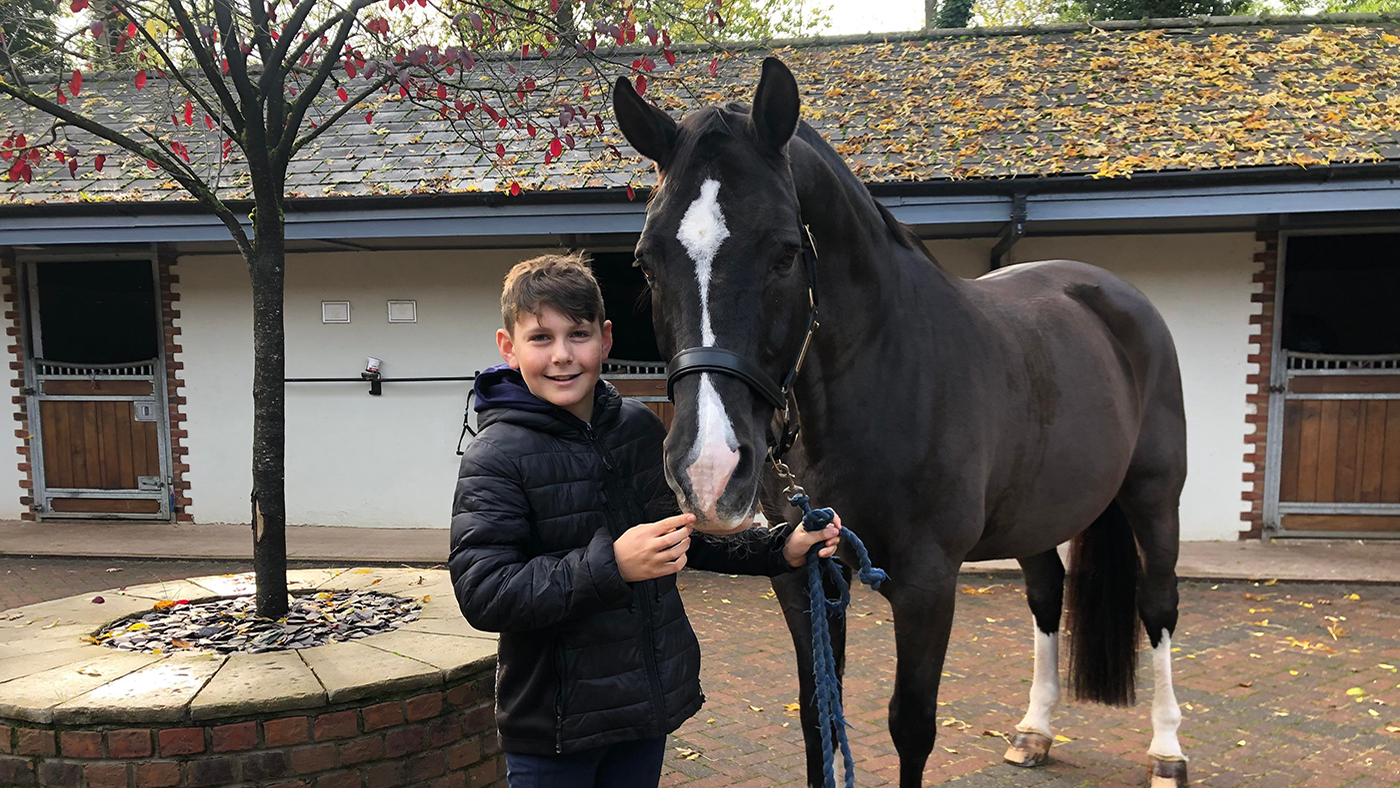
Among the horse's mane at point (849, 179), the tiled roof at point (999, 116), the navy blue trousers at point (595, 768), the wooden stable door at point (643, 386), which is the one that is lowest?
the navy blue trousers at point (595, 768)

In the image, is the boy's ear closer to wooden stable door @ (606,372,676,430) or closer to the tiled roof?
the tiled roof

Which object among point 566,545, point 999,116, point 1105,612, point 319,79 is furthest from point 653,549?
point 999,116

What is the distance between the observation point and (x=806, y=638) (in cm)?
259

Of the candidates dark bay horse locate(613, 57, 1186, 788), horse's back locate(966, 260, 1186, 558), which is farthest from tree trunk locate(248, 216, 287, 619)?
horse's back locate(966, 260, 1186, 558)

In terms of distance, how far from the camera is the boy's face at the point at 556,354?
1.79 m

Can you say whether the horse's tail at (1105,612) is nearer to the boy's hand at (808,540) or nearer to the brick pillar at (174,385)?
the boy's hand at (808,540)

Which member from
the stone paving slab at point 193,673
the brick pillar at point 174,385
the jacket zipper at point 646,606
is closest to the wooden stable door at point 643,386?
the brick pillar at point 174,385

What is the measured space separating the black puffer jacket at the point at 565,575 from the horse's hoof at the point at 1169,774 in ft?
7.53

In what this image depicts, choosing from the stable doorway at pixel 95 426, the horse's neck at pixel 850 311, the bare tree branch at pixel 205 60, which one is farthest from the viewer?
the stable doorway at pixel 95 426

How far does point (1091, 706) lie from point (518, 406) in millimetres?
3601

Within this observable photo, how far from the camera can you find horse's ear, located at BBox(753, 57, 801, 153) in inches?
69.8

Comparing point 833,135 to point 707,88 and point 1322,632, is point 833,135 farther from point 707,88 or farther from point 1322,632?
point 1322,632

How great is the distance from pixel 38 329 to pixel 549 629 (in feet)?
31.3

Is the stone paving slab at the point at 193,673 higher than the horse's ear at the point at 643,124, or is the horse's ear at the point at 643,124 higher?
the horse's ear at the point at 643,124
